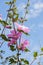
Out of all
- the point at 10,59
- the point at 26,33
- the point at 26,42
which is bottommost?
the point at 10,59

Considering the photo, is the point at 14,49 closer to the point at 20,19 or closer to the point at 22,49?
the point at 22,49

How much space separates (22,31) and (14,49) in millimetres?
239

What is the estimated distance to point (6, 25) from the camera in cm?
228

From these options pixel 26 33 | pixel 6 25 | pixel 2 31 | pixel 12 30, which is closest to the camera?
pixel 26 33

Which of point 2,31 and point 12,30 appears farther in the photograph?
point 2,31

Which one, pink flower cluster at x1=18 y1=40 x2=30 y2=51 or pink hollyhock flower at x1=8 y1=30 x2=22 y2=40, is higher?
pink hollyhock flower at x1=8 y1=30 x2=22 y2=40

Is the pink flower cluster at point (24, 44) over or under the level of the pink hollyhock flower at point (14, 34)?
under

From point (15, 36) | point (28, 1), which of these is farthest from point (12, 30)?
point (28, 1)

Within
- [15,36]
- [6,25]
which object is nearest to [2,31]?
[6,25]

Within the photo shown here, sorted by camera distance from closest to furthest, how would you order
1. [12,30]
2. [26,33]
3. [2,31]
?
1. [26,33]
2. [12,30]
3. [2,31]

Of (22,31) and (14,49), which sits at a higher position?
(22,31)

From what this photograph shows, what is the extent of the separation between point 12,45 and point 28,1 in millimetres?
939

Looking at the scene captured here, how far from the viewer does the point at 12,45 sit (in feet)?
7.19

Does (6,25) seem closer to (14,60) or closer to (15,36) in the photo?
(15,36)
